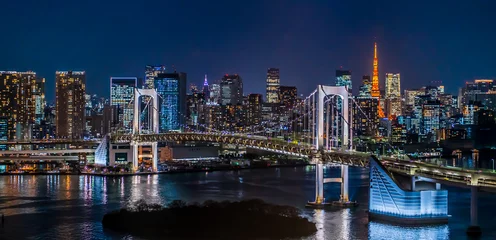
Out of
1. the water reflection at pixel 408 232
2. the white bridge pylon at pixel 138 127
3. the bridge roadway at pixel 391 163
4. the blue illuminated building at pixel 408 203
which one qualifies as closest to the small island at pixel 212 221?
the water reflection at pixel 408 232

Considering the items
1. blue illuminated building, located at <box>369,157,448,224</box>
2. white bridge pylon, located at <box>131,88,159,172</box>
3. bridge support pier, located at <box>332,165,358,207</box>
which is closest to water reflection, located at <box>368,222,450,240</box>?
blue illuminated building, located at <box>369,157,448,224</box>

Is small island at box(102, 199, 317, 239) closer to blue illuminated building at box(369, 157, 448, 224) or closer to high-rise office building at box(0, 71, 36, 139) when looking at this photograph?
blue illuminated building at box(369, 157, 448, 224)

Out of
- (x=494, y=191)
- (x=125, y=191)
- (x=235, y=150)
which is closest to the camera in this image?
(x=494, y=191)

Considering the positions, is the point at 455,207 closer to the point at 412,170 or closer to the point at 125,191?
the point at 412,170

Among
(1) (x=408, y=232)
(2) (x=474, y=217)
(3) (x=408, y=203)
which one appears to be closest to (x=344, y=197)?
(3) (x=408, y=203)

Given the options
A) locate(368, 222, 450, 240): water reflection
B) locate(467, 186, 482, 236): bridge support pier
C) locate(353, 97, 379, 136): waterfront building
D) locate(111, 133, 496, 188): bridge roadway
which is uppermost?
locate(353, 97, 379, 136): waterfront building

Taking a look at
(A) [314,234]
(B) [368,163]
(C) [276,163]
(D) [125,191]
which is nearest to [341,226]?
(A) [314,234]

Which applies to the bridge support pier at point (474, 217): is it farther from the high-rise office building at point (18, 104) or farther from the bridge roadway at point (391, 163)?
the high-rise office building at point (18, 104)
